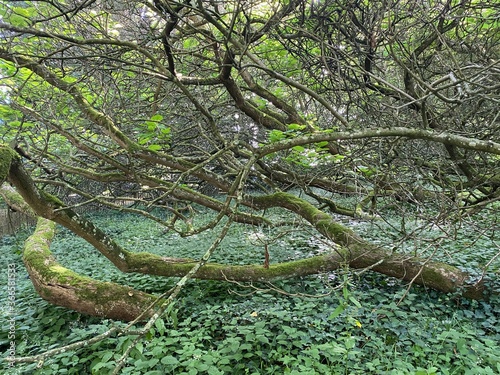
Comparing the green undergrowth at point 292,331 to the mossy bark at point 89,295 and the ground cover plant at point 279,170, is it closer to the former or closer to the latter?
the ground cover plant at point 279,170

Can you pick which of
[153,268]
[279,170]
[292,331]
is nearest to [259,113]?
[279,170]

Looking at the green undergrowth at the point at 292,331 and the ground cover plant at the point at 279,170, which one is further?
the green undergrowth at the point at 292,331

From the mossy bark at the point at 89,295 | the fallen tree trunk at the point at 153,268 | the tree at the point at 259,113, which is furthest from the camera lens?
the mossy bark at the point at 89,295

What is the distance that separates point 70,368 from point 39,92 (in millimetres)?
3576

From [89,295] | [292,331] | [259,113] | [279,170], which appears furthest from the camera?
[279,170]

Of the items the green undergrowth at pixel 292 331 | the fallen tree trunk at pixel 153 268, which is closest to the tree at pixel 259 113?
the fallen tree trunk at pixel 153 268

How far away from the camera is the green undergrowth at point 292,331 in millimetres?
2586

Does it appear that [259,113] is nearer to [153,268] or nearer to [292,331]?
[153,268]

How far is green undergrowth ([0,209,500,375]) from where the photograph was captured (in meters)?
2.59

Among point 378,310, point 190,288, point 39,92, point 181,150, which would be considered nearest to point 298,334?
point 378,310

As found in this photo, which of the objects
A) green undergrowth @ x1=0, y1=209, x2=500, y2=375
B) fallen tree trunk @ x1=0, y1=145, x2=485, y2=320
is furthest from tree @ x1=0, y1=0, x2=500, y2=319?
green undergrowth @ x1=0, y1=209, x2=500, y2=375

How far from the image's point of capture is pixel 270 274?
4.03 metres

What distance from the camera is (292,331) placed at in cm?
289

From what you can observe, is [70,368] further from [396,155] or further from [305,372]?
[396,155]
